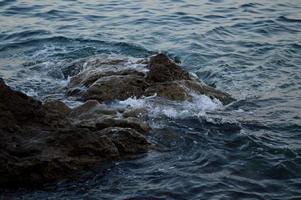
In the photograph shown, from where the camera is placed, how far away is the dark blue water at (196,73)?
272 inches

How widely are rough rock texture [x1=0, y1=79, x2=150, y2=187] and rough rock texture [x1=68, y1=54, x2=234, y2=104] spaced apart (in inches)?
68.6

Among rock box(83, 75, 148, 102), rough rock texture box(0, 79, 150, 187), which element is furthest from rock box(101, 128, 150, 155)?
rock box(83, 75, 148, 102)

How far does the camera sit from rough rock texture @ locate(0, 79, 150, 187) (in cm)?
664

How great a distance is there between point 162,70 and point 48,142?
12.9 ft

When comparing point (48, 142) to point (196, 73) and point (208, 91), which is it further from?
point (196, 73)

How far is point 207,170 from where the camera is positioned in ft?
23.9

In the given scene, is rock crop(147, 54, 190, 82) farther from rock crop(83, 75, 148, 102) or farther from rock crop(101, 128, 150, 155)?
rock crop(101, 128, 150, 155)

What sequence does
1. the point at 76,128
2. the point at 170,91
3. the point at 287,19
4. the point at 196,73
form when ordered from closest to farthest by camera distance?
the point at 76,128 → the point at 170,91 → the point at 196,73 → the point at 287,19

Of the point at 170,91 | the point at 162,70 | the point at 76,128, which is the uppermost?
the point at 76,128

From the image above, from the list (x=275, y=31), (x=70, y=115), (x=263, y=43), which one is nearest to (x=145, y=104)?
(x=70, y=115)

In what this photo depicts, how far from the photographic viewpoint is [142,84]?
1020cm

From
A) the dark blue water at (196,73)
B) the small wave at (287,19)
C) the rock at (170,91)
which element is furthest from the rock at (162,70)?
the small wave at (287,19)

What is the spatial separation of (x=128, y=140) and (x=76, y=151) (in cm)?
92

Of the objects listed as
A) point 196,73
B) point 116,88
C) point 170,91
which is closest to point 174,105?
point 170,91
